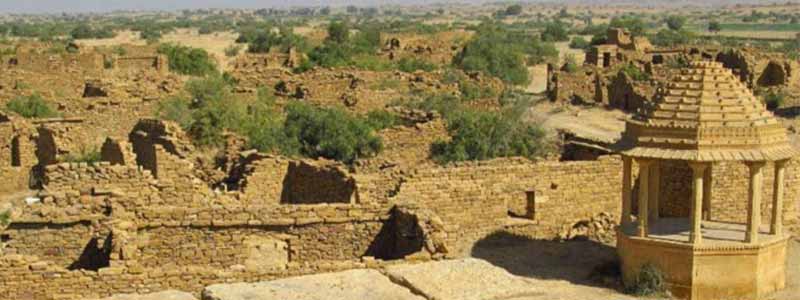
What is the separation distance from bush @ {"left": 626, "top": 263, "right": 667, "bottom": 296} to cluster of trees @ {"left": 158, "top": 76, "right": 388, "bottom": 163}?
727cm

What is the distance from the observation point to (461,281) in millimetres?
6621

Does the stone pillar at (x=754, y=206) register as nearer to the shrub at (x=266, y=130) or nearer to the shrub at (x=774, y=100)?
the shrub at (x=266, y=130)

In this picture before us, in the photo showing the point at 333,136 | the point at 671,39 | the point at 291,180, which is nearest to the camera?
the point at 291,180

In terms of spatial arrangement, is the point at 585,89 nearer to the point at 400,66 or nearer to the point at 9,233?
the point at 400,66

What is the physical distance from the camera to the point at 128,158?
15242mm

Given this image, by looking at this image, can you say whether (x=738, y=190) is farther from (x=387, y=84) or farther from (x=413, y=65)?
(x=413, y=65)

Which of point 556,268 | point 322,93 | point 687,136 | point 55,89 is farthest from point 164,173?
point 55,89

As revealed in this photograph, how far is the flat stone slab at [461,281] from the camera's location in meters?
6.44

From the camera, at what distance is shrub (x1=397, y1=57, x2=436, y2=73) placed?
120 feet

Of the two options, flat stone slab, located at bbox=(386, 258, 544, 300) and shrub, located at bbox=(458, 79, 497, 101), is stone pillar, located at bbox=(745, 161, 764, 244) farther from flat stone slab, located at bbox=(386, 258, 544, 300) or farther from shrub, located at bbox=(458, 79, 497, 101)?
shrub, located at bbox=(458, 79, 497, 101)

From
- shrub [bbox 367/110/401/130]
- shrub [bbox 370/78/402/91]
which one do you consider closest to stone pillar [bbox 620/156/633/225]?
shrub [bbox 367/110/401/130]

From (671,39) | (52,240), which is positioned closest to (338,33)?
(671,39)

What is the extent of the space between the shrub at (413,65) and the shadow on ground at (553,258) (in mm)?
22209

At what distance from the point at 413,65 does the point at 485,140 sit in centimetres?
1877
